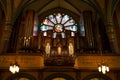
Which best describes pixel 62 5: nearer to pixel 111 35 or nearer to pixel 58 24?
pixel 58 24

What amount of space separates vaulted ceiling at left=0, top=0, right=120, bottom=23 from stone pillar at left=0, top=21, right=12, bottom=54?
0.95m

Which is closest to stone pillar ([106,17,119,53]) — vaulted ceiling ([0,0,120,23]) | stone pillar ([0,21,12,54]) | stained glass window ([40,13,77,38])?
vaulted ceiling ([0,0,120,23])

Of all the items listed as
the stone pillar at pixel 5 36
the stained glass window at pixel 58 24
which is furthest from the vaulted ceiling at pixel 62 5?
the stone pillar at pixel 5 36

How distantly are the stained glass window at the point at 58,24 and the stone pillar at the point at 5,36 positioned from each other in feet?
12.4

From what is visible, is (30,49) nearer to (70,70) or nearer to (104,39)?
(70,70)

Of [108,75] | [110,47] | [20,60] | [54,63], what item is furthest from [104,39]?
[20,60]

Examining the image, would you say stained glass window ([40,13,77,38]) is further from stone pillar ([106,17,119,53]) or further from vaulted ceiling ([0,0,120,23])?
stone pillar ([106,17,119,53])

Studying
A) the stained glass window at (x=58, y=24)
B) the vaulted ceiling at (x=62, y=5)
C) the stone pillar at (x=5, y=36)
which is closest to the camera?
the stone pillar at (x=5, y=36)

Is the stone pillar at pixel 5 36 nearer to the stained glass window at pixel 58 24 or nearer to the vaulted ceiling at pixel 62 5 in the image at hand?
the vaulted ceiling at pixel 62 5

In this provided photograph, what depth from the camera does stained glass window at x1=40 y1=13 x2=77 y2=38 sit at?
70.4ft

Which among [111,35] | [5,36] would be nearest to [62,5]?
[111,35]

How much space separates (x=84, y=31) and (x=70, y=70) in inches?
178

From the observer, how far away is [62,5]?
72.8 feet

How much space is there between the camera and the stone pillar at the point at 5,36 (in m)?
17.7
